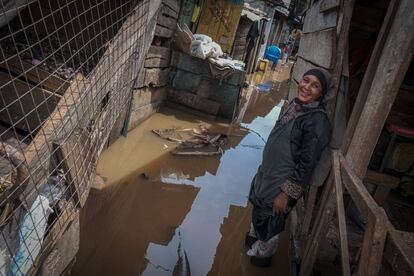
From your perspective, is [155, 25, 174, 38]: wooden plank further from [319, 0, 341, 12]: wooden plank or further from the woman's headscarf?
the woman's headscarf

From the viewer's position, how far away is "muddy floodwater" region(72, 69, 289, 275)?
3.29 metres

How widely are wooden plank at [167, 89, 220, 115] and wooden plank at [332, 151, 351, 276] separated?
17.7 ft

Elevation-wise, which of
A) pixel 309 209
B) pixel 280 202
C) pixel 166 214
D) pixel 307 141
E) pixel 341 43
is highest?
pixel 341 43

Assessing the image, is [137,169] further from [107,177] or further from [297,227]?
[297,227]

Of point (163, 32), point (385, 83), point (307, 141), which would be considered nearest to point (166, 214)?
point (307, 141)

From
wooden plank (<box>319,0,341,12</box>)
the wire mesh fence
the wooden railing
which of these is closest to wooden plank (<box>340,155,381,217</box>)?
the wooden railing

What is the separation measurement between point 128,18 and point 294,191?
2.21 meters

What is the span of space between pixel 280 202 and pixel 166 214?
1.67 metres

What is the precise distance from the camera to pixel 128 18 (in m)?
3.20

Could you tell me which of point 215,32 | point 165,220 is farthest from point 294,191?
point 215,32

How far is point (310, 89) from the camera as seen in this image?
2.72 metres

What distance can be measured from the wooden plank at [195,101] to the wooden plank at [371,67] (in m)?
5.44

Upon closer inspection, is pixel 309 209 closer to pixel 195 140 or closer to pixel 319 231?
pixel 319 231

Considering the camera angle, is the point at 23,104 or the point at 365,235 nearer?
the point at 365,235
